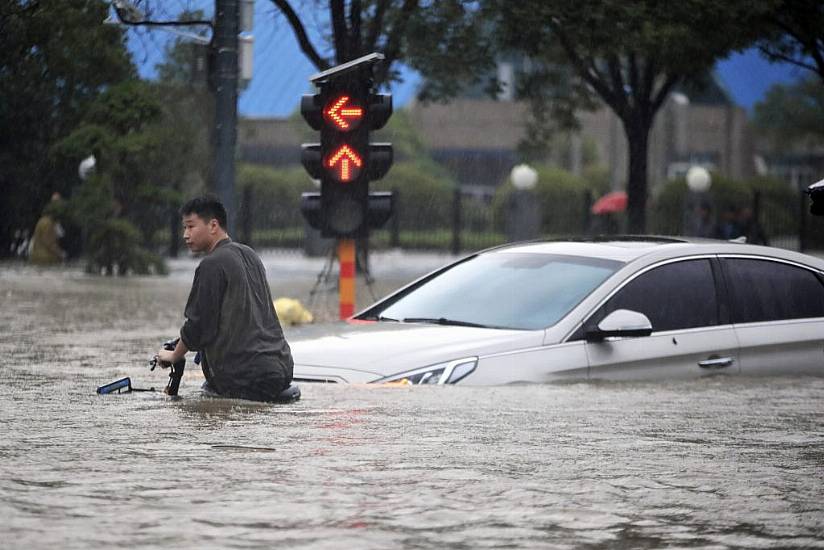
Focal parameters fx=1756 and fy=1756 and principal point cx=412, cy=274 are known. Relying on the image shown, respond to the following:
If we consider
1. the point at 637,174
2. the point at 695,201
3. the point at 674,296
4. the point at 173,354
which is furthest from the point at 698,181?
the point at 173,354

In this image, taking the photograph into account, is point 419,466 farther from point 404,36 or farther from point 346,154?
point 404,36

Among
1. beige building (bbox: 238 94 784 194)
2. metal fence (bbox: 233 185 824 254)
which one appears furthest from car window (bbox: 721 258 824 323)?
beige building (bbox: 238 94 784 194)

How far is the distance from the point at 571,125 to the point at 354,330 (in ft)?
76.3

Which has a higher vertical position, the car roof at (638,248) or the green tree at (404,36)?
the green tree at (404,36)

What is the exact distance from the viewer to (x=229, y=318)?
9.27 m

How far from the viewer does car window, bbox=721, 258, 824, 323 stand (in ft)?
37.0

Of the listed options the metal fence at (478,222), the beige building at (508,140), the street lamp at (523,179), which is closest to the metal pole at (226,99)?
the street lamp at (523,179)

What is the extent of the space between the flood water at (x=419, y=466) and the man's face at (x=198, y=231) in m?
0.86

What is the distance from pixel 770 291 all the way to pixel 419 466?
14.8 feet

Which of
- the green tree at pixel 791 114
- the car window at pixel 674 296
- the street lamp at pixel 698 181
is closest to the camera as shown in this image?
the car window at pixel 674 296

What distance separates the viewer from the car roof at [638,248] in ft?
36.7

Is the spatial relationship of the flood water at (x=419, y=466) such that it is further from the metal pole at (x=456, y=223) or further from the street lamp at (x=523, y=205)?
the metal pole at (x=456, y=223)

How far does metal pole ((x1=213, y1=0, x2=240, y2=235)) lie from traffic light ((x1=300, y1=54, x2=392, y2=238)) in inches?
23.7

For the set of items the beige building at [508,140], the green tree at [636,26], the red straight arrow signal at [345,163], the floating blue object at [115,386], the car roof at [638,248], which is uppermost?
the beige building at [508,140]
